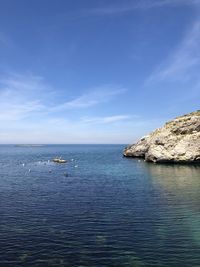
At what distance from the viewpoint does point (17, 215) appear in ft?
153

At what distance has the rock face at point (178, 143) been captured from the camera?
383 feet

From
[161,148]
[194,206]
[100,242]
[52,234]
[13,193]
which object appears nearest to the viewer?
[100,242]

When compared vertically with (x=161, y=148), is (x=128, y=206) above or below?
below

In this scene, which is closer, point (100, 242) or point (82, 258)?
point (82, 258)

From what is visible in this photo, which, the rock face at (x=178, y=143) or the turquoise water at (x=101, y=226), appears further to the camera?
the rock face at (x=178, y=143)

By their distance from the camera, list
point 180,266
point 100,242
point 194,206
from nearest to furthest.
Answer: point 180,266 → point 100,242 → point 194,206

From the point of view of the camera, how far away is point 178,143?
390 feet

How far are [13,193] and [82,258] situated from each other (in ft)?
122

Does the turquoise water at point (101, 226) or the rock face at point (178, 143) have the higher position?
the rock face at point (178, 143)

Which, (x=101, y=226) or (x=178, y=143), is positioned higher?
(x=178, y=143)

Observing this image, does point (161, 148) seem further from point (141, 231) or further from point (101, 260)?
point (101, 260)

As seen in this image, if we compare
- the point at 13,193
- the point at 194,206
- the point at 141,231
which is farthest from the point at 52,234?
the point at 13,193

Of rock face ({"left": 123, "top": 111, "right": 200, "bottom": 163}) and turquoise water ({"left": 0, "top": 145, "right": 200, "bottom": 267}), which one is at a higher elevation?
rock face ({"left": 123, "top": 111, "right": 200, "bottom": 163})

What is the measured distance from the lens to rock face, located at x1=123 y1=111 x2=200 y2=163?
117m
